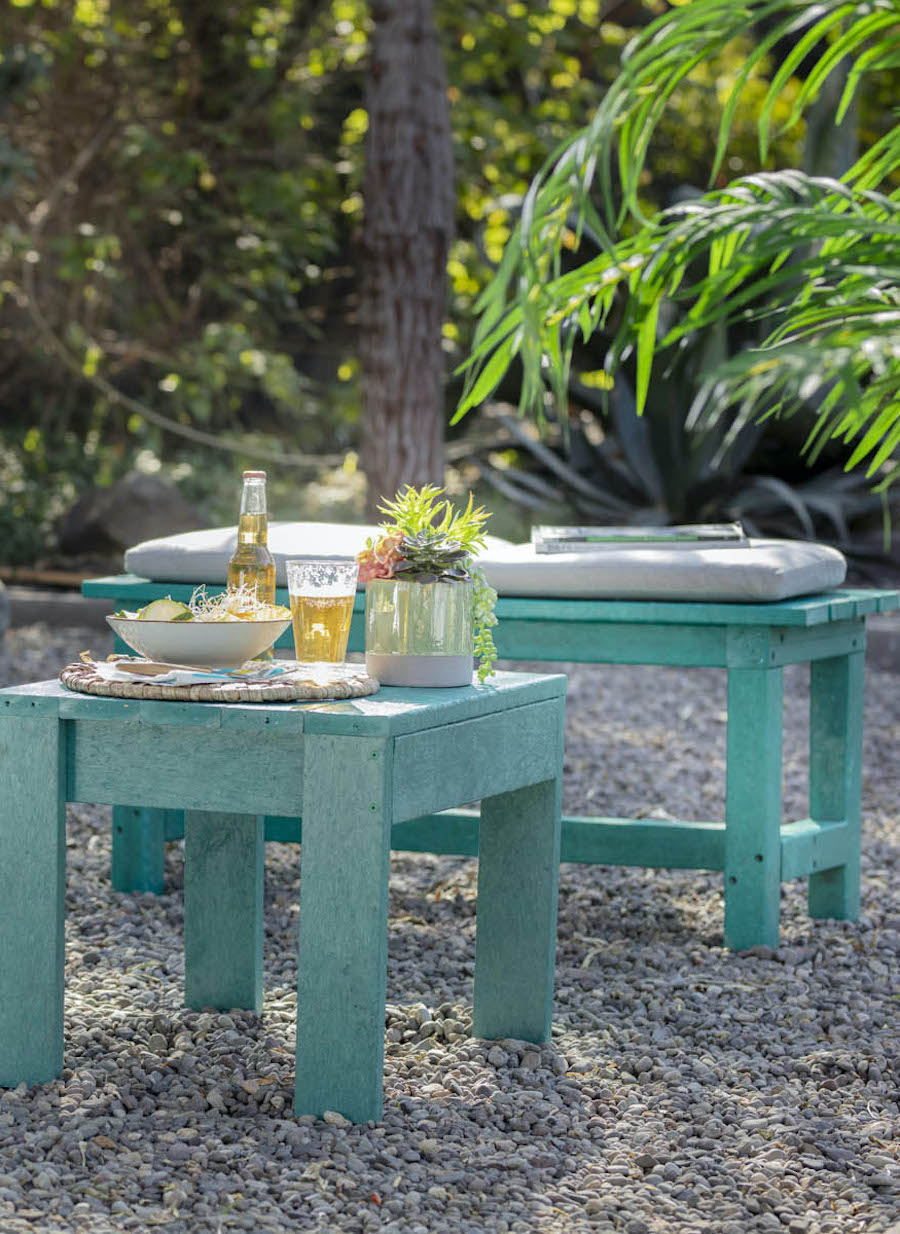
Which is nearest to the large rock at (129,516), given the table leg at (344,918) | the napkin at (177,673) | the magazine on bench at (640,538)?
the magazine on bench at (640,538)

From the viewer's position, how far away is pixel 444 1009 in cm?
254

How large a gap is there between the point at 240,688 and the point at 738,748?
3.99 ft

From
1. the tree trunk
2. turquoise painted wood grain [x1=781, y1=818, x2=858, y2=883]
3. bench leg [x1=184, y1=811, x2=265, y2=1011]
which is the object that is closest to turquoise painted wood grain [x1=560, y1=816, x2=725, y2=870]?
turquoise painted wood grain [x1=781, y1=818, x2=858, y2=883]

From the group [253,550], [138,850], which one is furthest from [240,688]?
[138,850]

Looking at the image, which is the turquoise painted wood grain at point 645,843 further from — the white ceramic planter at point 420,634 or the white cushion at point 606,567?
the white ceramic planter at point 420,634

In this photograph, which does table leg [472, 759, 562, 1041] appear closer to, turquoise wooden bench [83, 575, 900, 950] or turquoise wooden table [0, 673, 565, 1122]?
turquoise wooden table [0, 673, 565, 1122]

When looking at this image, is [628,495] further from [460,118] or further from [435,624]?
[435,624]

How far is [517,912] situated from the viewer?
240cm

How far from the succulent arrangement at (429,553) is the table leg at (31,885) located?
484 mm

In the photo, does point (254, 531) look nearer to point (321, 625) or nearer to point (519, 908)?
point (321, 625)

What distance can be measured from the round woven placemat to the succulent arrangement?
18cm

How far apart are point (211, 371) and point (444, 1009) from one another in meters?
5.91

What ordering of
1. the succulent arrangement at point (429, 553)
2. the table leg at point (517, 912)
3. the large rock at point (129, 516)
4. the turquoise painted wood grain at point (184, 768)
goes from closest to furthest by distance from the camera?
the turquoise painted wood grain at point (184, 768), the succulent arrangement at point (429, 553), the table leg at point (517, 912), the large rock at point (129, 516)

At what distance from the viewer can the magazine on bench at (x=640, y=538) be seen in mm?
3109
